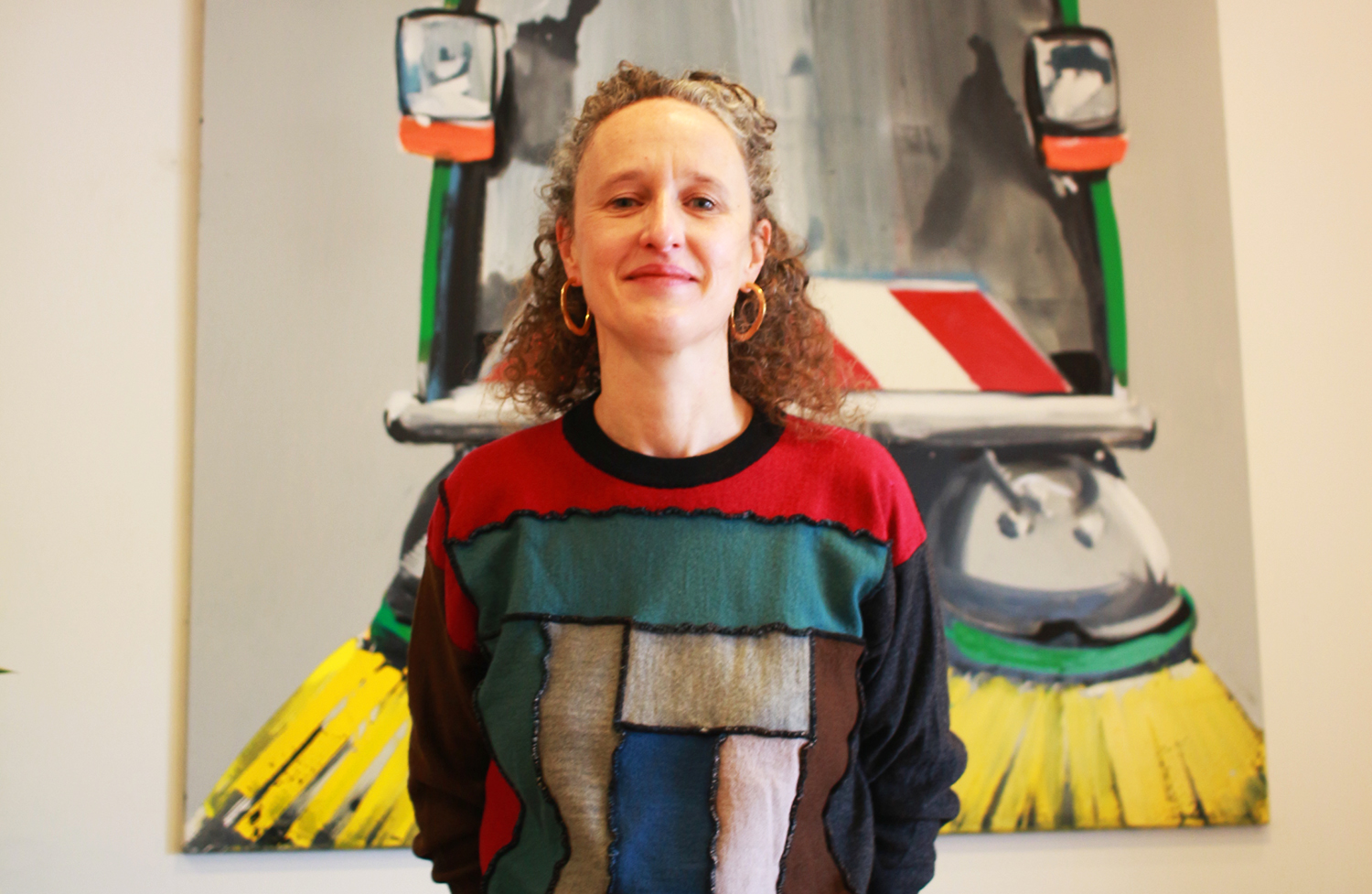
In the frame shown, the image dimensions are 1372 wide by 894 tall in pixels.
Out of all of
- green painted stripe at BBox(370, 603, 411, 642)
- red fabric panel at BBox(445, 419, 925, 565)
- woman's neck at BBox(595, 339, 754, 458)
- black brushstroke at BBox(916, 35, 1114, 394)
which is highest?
black brushstroke at BBox(916, 35, 1114, 394)

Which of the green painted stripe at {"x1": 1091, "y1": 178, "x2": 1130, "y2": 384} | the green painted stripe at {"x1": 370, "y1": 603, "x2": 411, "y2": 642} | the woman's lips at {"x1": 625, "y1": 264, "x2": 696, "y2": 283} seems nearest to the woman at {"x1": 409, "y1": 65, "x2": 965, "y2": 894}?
the woman's lips at {"x1": 625, "y1": 264, "x2": 696, "y2": 283}

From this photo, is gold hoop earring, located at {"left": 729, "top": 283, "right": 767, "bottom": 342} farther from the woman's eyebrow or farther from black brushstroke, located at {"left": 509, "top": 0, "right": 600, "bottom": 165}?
black brushstroke, located at {"left": 509, "top": 0, "right": 600, "bottom": 165}

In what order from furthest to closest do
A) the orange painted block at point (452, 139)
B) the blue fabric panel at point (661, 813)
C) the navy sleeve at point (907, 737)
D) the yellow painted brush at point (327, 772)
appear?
the orange painted block at point (452, 139)
the yellow painted brush at point (327, 772)
the navy sleeve at point (907, 737)
the blue fabric panel at point (661, 813)

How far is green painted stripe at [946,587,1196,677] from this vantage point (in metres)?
1.50

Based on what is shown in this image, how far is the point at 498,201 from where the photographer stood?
1.52m

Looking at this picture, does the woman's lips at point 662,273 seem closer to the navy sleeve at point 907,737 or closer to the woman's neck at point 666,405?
the woman's neck at point 666,405

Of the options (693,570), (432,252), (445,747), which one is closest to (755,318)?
(693,570)

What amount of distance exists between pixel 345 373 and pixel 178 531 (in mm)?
411

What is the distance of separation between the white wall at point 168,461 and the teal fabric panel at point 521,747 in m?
0.84

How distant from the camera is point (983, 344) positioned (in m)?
1.54

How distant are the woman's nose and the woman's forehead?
0.04m

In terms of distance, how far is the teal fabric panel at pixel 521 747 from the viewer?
75cm

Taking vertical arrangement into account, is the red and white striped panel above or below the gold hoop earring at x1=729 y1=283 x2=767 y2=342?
above

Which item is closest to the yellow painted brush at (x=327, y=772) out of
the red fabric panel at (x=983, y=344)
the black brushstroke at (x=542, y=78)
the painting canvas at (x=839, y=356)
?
the painting canvas at (x=839, y=356)
